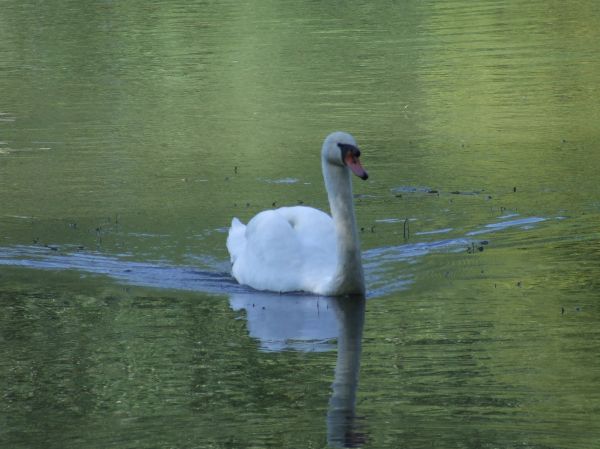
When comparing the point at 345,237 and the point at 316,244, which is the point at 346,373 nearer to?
the point at 345,237

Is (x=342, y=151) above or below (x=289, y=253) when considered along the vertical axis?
above

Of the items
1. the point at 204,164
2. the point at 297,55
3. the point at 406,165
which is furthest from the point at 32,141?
the point at 297,55

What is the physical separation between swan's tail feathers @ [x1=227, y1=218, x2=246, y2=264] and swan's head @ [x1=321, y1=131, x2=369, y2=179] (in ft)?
3.94

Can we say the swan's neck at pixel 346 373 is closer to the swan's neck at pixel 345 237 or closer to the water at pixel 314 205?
the water at pixel 314 205

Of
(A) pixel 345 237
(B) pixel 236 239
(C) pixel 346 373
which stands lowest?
(C) pixel 346 373

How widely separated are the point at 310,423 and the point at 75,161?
10.1 m

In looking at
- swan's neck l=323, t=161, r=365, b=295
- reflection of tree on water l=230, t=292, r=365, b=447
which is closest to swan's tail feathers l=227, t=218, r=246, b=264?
reflection of tree on water l=230, t=292, r=365, b=447

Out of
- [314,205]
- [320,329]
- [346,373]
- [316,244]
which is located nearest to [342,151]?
[316,244]

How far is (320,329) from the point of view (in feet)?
32.9

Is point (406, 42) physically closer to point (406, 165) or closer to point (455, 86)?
point (455, 86)

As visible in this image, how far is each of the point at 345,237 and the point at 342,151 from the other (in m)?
0.61

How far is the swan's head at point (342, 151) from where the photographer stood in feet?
35.9

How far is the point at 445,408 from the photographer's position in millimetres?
7812

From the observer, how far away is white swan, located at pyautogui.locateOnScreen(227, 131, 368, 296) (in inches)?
429
